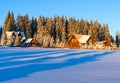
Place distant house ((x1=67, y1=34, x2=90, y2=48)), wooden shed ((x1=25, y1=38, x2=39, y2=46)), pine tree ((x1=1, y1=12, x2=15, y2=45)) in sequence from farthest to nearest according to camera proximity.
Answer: pine tree ((x1=1, y1=12, x2=15, y2=45)) < wooden shed ((x1=25, y1=38, x2=39, y2=46)) < distant house ((x1=67, y1=34, x2=90, y2=48))

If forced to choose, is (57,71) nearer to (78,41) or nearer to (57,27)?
(78,41)

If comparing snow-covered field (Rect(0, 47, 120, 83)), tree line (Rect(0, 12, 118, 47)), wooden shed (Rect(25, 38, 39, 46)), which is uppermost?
tree line (Rect(0, 12, 118, 47))

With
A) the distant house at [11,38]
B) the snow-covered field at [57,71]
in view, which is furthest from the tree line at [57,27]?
the snow-covered field at [57,71]

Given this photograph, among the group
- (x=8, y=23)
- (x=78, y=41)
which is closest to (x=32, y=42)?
(x=8, y=23)

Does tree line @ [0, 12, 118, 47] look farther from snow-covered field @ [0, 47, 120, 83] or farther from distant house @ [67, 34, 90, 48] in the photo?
snow-covered field @ [0, 47, 120, 83]

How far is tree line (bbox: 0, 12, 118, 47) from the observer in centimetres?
11184

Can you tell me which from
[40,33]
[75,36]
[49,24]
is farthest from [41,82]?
[49,24]

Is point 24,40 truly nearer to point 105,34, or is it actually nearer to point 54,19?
point 54,19

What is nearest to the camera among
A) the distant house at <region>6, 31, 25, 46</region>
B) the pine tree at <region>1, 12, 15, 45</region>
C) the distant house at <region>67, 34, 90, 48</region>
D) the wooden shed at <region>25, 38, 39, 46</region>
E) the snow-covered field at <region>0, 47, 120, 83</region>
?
the snow-covered field at <region>0, 47, 120, 83</region>

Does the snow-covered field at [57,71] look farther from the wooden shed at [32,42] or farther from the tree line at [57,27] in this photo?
the tree line at [57,27]

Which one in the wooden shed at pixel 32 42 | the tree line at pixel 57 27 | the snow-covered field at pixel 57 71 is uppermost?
the tree line at pixel 57 27

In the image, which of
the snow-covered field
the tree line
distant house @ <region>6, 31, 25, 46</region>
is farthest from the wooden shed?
the snow-covered field

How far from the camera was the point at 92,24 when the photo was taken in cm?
11706

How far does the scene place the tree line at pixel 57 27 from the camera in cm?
11184
